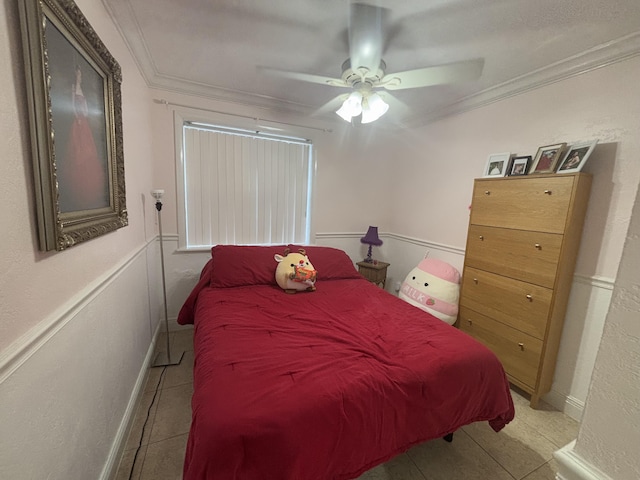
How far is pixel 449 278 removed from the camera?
98.4 inches

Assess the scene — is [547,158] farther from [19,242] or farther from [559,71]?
[19,242]

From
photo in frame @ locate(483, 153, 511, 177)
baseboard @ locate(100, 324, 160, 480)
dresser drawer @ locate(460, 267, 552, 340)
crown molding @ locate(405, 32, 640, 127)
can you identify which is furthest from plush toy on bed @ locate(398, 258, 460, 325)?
baseboard @ locate(100, 324, 160, 480)

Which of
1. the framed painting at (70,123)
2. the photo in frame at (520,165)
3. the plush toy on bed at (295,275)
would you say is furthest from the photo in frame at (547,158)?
the framed painting at (70,123)

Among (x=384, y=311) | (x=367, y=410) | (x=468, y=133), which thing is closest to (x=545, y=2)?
(x=468, y=133)

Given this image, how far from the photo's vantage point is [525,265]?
74.3 inches

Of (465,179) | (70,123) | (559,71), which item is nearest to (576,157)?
(559,71)

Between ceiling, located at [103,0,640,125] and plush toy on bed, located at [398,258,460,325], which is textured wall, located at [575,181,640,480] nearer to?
ceiling, located at [103,0,640,125]

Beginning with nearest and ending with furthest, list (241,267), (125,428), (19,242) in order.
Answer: (19,242), (125,428), (241,267)

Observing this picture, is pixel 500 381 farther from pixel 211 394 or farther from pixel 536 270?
pixel 211 394

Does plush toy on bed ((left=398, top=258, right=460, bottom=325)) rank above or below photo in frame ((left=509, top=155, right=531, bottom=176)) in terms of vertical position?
below

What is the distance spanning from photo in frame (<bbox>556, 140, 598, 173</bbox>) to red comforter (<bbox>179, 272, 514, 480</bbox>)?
133cm

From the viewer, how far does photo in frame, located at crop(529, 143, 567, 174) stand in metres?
1.78

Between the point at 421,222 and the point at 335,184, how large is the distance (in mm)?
1134

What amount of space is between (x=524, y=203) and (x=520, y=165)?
330mm
